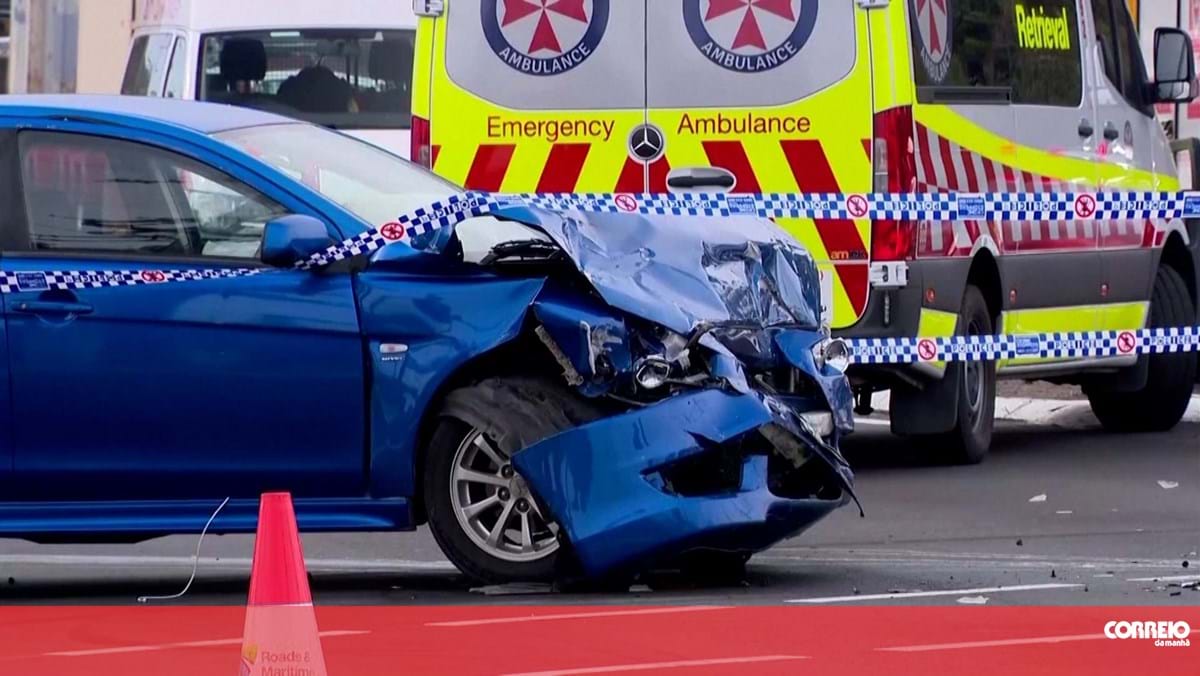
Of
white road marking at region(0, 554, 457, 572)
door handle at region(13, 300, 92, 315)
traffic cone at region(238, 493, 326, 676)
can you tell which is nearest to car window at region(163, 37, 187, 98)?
white road marking at region(0, 554, 457, 572)

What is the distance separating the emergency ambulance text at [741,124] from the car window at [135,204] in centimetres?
350

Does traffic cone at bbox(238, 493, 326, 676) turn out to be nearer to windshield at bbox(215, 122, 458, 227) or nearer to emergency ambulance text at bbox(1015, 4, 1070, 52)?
windshield at bbox(215, 122, 458, 227)

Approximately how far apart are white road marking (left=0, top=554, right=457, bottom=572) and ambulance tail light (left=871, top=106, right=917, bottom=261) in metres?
2.87

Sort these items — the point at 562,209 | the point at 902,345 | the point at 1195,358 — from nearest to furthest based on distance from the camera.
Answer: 1. the point at 562,209
2. the point at 902,345
3. the point at 1195,358

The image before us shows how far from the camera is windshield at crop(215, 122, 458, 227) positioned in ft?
27.6

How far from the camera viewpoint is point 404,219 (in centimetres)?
832

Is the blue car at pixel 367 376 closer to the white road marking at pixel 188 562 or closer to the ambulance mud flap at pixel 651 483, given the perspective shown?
the ambulance mud flap at pixel 651 483

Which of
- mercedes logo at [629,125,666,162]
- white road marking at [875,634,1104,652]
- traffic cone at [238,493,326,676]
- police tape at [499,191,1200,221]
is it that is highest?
mercedes logo at [629,125,666,162]

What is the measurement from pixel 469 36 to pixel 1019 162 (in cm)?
272

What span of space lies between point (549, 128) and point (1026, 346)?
260cm

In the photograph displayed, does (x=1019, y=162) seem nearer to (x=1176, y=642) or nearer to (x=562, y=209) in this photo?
(x=562, y=209)

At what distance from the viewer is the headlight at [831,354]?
859 cm

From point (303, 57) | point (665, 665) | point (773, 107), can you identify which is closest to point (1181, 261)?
point (773, 107)

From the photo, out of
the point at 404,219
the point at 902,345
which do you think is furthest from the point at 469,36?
the point at 404,219
